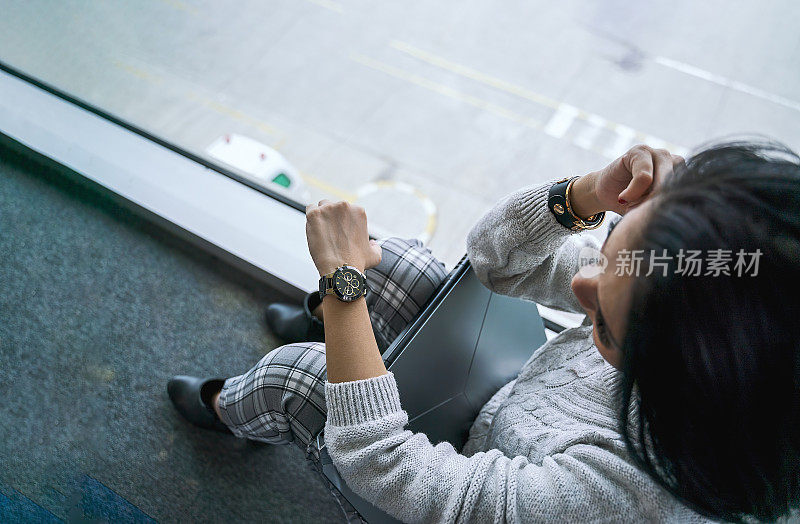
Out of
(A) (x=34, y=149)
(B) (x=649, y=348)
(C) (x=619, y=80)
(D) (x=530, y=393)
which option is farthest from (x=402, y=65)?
(B) (x=649, y=348)

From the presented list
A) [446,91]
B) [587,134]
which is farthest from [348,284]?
[446,91]

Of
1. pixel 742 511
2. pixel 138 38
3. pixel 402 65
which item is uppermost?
pixel 742 511

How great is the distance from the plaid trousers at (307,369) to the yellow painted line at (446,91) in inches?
33.7

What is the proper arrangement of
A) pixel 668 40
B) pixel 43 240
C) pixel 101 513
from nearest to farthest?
1. pixel 101 513
2. pixel 43 240
3. pixel 668 40

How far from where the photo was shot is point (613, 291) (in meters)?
0.46

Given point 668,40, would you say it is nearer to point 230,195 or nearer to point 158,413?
point 230,195

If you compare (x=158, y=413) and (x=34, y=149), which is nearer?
(x=158, y=413)

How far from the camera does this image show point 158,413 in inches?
45.7

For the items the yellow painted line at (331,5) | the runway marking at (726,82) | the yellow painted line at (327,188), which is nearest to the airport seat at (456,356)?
the yellow painted line at (327,188)

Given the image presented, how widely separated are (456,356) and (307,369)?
0.22 m

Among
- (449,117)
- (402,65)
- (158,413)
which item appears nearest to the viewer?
(158,413)

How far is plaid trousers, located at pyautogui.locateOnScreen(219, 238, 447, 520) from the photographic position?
80cm

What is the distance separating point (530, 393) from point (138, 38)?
196 centimetres

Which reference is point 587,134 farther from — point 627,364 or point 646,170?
point 627,364
